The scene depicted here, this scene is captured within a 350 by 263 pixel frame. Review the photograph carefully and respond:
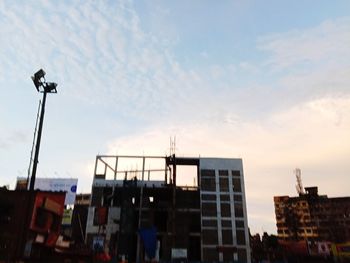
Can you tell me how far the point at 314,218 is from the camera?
11994cm

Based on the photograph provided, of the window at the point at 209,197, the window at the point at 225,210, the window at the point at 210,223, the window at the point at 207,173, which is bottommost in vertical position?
the window at the point at 210,223

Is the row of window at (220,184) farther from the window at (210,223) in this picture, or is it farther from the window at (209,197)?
the window at (210,223)

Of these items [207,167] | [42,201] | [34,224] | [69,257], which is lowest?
[69,257]

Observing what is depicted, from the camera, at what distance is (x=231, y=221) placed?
6662 centimetres

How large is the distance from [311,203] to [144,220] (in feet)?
250

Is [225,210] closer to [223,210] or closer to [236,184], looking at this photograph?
[223,210]

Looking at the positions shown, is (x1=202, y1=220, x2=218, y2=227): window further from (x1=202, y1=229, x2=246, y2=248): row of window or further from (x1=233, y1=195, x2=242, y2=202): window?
(x1=233, y1=195, x2=242, y2=202): window

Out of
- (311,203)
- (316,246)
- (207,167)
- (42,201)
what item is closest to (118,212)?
(207,167)

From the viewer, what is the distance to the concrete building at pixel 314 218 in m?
114

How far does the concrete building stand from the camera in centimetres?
11350

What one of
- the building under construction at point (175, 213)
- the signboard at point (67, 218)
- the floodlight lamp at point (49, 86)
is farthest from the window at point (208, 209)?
the floodlight lamp at point (49, 86)

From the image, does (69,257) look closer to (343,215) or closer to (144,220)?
(144,220)

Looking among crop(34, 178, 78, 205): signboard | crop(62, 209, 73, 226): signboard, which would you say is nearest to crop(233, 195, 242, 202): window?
crop(34, 178, 78, 205): signboard

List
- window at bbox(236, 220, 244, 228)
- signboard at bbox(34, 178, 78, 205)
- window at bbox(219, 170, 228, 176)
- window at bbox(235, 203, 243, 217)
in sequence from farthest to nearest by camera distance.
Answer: window at bbox(219, 170, 228, 176), signboard at bbox(34, 178, 78, 205), window at bbox(235, 203, 243, 217), window at bbox(236, 220, 244, 228)
